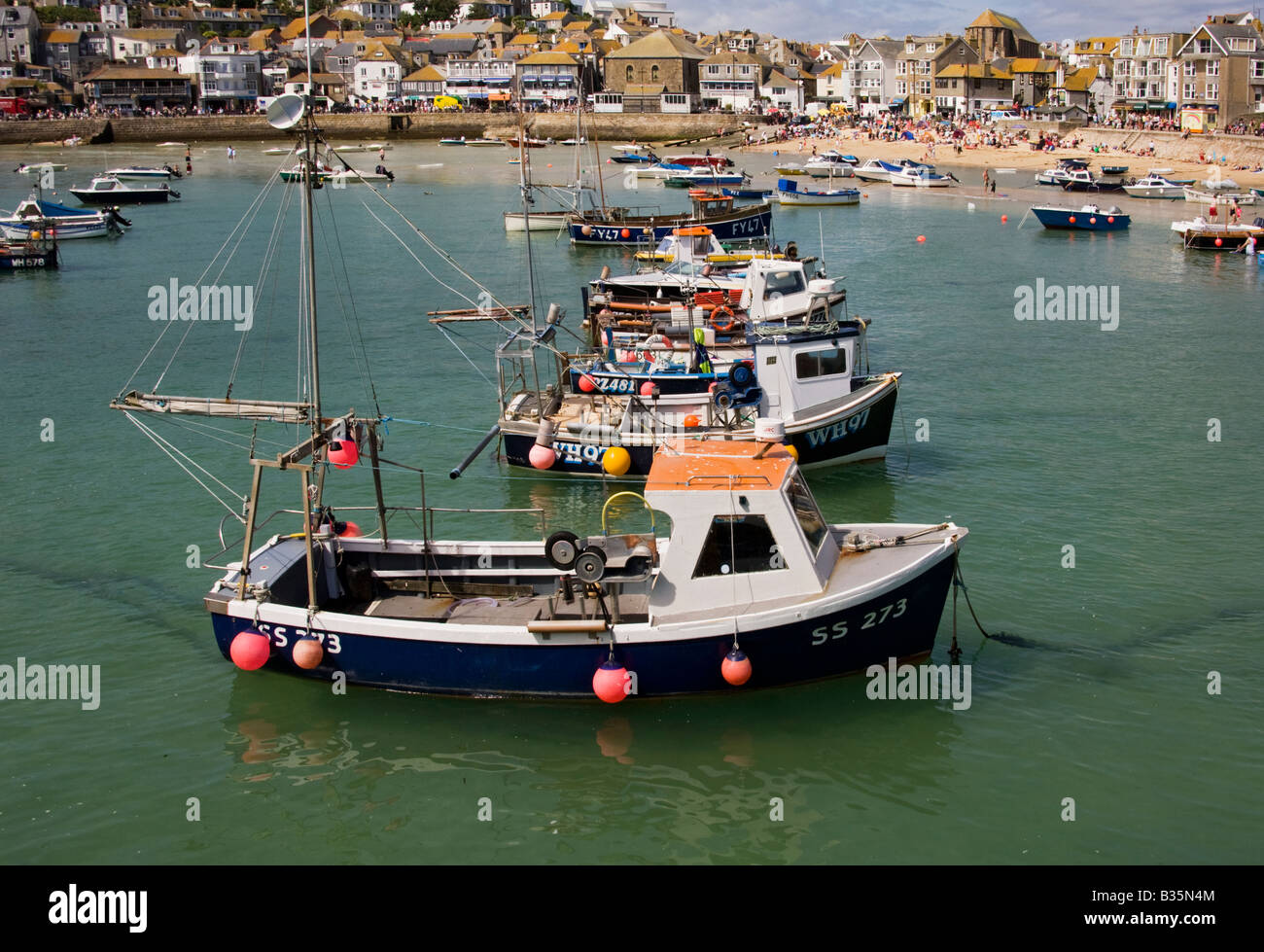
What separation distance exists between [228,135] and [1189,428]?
388 ft

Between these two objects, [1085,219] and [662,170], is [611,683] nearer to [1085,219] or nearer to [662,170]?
[1085,219]

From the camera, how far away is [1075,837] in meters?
12.2

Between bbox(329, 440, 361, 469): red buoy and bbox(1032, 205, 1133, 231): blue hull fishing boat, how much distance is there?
169 feet

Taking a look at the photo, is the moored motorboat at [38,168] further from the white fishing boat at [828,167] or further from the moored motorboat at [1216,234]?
the moored motorboat at [1216,234]

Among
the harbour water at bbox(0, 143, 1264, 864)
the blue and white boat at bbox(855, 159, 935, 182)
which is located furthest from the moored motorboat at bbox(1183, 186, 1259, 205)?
the harbour water at bbox(0, 143, 1264, 864)

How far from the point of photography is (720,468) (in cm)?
1422

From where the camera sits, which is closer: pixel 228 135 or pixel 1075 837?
pixel 1075 837

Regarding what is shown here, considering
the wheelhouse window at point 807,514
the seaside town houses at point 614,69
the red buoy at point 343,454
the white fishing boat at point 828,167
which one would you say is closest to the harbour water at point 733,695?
the wheelhouse window at point 807,514

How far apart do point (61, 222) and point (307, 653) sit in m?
53.5

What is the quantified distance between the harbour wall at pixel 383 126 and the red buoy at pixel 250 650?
110m

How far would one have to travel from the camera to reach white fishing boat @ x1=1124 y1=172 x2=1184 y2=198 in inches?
2776
